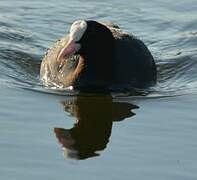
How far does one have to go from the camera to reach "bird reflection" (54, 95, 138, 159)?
974 centimetres

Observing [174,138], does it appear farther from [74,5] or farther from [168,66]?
[74,5]

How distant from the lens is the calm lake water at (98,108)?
902 centimetres

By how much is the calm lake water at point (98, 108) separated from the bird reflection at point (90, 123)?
12 mm

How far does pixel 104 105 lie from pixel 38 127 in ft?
5.06

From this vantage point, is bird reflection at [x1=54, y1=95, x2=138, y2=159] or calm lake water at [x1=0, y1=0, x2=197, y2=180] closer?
calm lake water at [x1=0, y1=0, x2=197, y2=180]

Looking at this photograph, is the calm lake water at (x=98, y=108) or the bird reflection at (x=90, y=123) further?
the bird reflection at (x=90, y=123)

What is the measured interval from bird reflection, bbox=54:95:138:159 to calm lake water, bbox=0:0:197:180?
1cm

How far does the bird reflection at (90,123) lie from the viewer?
9.74 m

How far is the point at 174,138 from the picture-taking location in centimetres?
989

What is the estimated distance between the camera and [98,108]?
11.3m

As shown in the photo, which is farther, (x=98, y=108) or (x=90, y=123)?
(x=98, y=108)

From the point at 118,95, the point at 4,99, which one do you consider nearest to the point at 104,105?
the point at 118,95

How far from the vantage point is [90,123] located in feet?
35.1

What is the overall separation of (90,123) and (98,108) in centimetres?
64
